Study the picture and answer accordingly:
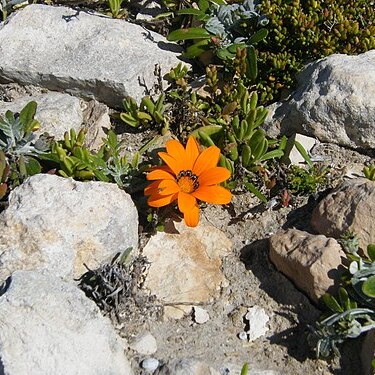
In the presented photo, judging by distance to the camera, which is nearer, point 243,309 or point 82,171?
point 243,309

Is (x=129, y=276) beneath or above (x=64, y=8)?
beneath

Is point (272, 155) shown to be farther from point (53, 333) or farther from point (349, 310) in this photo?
point (53, 333)

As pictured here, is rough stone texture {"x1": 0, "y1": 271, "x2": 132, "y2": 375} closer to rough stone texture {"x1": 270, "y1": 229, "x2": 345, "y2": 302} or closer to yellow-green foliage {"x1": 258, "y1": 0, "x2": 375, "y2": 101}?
rough stone texture {"x1": 270, "y1": 229, "x2": 345, "y2": 302}

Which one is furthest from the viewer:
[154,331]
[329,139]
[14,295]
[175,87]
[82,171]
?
[175,87]

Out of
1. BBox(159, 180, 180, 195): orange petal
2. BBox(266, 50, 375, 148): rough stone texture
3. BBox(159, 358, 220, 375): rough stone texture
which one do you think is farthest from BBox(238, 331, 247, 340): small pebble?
BBox(266, 50, 375, 148): rough stone texture

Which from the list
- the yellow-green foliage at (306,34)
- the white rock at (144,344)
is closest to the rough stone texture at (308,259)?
the white rock at (144,344)

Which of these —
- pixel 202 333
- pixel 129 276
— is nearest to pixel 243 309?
pixel 202 333

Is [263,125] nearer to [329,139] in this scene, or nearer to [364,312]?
[329,139]
